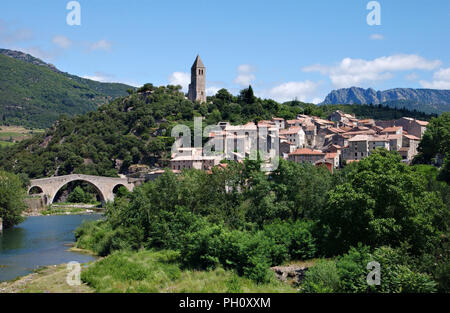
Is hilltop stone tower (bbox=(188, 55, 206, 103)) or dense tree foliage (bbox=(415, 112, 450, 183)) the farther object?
hilltop stone tower (bbox=(188, 55, 206, 103))

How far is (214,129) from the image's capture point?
203 ft

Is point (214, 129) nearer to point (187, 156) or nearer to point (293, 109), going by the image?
point (187, 156)

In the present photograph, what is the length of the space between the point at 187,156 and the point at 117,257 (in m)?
31.7

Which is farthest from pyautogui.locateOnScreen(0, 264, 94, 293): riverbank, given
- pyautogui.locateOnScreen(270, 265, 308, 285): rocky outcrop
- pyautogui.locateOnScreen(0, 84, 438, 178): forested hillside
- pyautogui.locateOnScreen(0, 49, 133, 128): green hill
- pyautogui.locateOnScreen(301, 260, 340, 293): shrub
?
pyautogui.locateOnScreen(0, 49, 133, 128): green hill

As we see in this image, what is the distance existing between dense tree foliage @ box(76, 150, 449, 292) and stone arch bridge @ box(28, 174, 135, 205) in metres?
25.4

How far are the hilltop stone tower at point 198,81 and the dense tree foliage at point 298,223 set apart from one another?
53389 mm

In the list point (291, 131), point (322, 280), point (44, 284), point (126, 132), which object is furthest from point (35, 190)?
point (322, 280)

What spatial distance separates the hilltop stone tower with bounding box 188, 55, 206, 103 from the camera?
256ft

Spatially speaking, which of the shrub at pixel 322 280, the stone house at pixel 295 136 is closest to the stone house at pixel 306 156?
the stone house at pixel 295 136

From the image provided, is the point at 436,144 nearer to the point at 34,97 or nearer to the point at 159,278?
the point at 159,278

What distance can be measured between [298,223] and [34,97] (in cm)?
14475

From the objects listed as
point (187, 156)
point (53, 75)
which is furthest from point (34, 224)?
point (53, 75)

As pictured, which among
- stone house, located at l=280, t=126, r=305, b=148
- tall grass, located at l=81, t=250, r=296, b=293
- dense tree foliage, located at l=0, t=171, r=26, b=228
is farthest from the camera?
stone house, located at l=280, t=126, r=305, b=148
